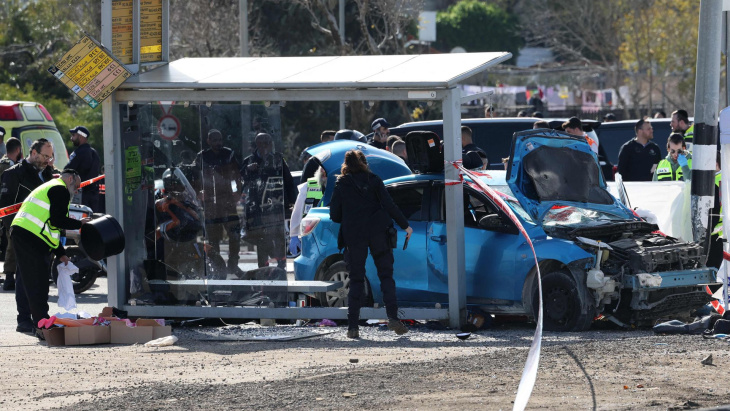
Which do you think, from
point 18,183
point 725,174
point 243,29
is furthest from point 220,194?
point 243,29

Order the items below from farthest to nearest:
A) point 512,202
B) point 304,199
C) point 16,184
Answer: point 16,184 < point 304,199 < point 512,202

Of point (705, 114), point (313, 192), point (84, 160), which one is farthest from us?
point (84, 160)

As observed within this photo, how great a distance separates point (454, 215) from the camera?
11.3 meters

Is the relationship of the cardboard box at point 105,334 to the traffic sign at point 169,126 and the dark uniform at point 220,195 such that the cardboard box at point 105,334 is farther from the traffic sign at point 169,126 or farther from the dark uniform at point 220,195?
the traffic sign at point 169,126

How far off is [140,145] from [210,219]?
3.56 ft

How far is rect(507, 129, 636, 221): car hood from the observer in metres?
11.6

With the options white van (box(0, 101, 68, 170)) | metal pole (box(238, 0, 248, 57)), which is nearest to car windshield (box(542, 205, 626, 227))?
white van (box(0, 101, 68, 170))

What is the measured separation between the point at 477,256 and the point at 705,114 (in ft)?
9.48

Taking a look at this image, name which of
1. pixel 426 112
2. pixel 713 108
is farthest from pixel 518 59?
pixel 713 108

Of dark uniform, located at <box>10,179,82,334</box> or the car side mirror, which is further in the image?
dark uniform, located at <box>10,179,82,334</box>

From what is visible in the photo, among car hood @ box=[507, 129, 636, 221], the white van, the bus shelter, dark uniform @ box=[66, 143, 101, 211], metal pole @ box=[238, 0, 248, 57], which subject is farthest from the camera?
metal pole @ box=[238, 0, 248, 57]

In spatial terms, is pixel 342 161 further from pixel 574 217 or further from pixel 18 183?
pixel 18 183

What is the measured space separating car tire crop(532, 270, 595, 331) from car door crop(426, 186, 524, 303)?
0.34 metres

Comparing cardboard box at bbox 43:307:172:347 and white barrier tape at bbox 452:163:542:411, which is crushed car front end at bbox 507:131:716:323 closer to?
white barrier tape at bbox 452:163:542:411
